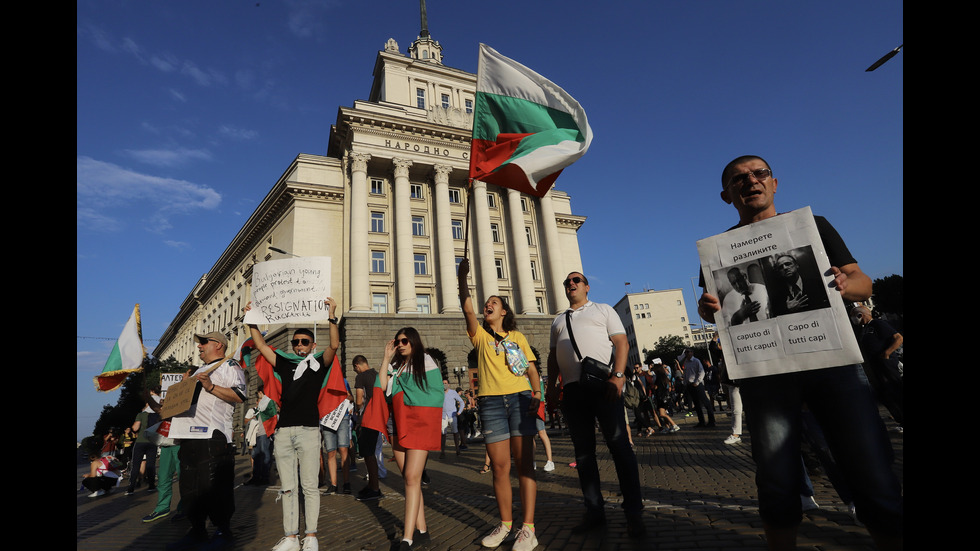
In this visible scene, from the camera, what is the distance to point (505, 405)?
3787 millimetres

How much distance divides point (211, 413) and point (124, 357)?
3.13 metres

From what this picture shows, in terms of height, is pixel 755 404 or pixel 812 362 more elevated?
pixel 812 362

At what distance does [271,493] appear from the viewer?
8.02 meters

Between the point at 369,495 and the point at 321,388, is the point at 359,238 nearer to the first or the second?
the point at 369,495

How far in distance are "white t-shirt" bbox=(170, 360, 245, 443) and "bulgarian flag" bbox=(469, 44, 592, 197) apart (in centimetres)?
322

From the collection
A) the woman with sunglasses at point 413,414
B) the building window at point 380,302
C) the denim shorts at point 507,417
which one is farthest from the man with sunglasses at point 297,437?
the building window at point 380,302

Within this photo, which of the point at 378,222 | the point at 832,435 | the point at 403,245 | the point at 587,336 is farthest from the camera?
the point at 378,222

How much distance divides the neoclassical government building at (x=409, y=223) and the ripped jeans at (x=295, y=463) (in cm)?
2378

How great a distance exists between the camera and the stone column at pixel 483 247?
3206cm

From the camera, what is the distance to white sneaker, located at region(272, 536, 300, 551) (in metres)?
3.73

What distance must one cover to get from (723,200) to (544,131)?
229 centimetres

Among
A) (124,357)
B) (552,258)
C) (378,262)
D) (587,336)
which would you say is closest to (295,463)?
(587,336)
